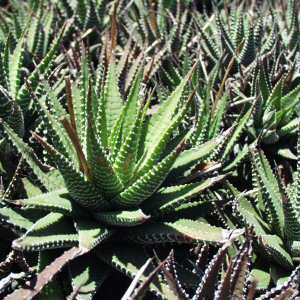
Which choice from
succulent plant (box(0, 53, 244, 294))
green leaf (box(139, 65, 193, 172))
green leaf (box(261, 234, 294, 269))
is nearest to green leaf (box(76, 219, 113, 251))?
succulent plant (box(0, 53, 244, 294))

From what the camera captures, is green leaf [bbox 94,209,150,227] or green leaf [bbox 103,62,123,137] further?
green leaf [bbox 103,62,123,137]

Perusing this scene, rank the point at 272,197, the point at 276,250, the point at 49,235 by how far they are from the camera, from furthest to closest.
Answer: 1. the point at 272,197
2. the point at 276,250
3. the point at 49,235

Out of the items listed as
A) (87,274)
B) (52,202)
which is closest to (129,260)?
(87,274)

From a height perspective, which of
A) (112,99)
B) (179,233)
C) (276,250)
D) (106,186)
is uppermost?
(112,99)

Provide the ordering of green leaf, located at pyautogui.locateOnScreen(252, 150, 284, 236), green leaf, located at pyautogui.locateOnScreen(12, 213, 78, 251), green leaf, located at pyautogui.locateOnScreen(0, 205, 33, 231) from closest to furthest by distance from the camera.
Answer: green leaf, located at pyautogui.locateOnScreen(12, 213, 78, 251) < green leaf, located at pyautogui.locateOnScreen(0, 205, 33, 231) < green leaf, located at pyautogui.locateOnScreen(252, 150, 284, 236)

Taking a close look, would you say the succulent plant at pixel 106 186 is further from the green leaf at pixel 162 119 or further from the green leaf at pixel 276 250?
the green leaf at pixel 276 250

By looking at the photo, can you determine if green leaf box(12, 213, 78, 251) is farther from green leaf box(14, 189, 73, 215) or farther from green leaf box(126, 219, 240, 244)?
green leaf box(126, 219, 240, 244)

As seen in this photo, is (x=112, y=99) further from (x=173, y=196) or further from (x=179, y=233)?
(x=179, y=233)

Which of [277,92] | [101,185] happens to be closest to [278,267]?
[101,185]

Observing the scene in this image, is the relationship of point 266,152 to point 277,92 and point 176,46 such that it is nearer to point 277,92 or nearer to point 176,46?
point 277,92
